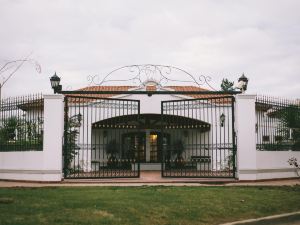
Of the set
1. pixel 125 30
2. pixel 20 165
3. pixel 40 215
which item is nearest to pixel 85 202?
pixel 40 215

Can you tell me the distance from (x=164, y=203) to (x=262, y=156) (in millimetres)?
6546

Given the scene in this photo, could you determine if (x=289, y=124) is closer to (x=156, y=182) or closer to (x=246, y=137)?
(x=246, y=137)

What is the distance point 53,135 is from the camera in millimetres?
12680

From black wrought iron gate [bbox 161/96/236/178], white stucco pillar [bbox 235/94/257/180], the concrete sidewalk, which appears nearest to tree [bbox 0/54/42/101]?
the concrete sidewalk

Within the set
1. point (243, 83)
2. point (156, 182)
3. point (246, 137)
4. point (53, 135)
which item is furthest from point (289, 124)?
point (53, 135)

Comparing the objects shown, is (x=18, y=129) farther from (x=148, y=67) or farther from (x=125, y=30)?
(x=125, y=30)

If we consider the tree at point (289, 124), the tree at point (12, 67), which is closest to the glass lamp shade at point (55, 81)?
the tree at point (12, 67)

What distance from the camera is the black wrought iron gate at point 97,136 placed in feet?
44.3

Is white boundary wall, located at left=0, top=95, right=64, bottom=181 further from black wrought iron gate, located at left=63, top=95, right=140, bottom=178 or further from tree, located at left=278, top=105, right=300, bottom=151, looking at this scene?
tree, located at left=278, top=105, right=300, bottom=151

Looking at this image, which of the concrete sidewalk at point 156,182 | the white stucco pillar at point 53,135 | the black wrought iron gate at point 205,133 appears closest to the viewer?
the concrete sidewalk at point 156,182

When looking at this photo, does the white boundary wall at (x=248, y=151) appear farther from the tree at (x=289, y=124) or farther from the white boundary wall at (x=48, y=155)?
the white boundary wall at (x=48, y=155)

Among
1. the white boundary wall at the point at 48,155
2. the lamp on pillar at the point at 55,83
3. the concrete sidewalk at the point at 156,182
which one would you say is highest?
the lamp on pillar at the point at 55,83

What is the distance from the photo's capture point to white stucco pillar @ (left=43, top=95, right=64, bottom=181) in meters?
12.5

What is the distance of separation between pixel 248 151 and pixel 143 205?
6.36 meters
